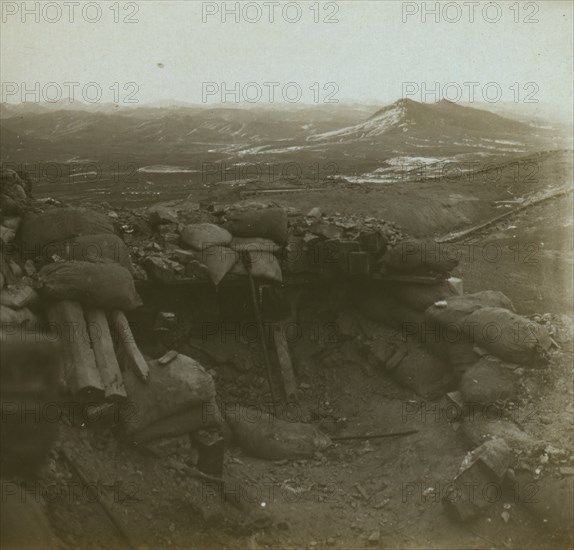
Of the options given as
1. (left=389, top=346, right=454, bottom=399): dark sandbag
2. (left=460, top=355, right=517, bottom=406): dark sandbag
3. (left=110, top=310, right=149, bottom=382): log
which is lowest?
(left=389, top=346, right=454, bottom=399): dark sandbag

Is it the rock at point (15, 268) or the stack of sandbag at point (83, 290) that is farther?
the rock at point (15, 268)

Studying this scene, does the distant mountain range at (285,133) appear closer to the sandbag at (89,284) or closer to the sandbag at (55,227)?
the sandbag at (55,227)

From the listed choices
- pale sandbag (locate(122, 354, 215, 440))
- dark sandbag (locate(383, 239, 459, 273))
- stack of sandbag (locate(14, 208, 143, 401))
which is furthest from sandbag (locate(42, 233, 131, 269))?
dark sandbag (locate(383, 239, 459, 273))

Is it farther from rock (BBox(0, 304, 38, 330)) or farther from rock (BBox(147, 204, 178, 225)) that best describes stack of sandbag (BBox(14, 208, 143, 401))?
rock (BBox(147, 204, 178, 225))

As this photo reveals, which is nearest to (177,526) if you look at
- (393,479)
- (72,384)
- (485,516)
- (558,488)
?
(72,384)

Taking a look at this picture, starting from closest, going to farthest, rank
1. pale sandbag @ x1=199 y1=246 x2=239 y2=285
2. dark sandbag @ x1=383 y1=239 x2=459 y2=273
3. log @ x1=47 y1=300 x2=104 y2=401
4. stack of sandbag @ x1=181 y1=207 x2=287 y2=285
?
log @ x1=47 y1=300 x2=104 y2=401 < pale sandbag @ x1=199 y1=246 x2=239 y2=285 < stack of sandbag @ x1=181 y1=207 x2=287 y2=285 < dark sandbag @ x1=383 y1=239 x2=459 y2=273

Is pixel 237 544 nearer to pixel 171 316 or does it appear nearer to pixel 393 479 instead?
pixel 393 479

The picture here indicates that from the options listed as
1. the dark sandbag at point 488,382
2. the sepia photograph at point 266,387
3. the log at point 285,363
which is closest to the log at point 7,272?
the sepia photograph at point 266,387
